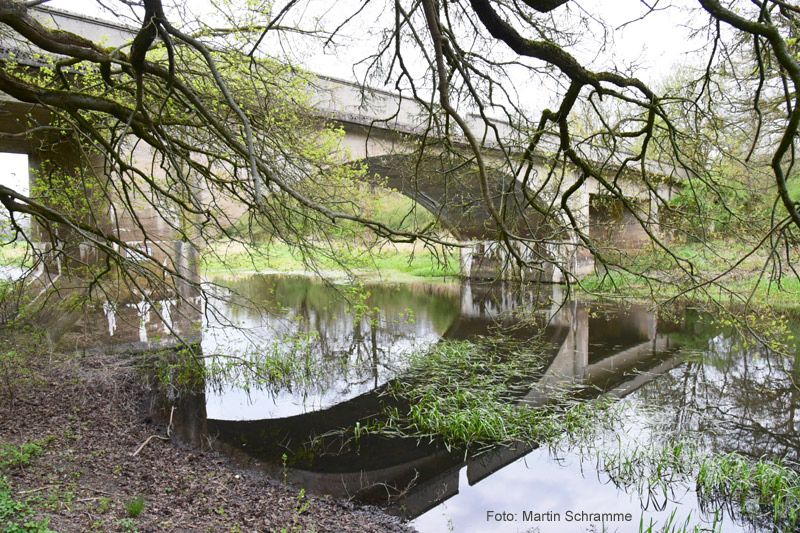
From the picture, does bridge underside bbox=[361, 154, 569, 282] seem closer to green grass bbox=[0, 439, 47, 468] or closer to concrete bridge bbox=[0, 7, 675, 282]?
concrete bridge bbox=[0, 7, 675, 282]

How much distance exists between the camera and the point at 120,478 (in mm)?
3719

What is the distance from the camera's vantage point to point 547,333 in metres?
9.99

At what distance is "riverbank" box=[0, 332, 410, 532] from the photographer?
119 inches

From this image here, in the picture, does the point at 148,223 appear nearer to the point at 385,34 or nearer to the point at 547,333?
the point at 385,34

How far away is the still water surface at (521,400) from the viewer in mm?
3963

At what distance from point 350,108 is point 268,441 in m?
6.92

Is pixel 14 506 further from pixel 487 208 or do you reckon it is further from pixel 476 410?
pixel 476 410

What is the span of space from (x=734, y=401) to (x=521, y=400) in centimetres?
229

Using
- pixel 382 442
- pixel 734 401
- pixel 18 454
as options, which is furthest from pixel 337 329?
pixel 18 454

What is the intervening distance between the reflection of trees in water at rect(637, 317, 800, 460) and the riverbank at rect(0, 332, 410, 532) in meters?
3.20

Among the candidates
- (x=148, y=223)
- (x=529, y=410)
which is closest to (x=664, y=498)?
(x=529, y=410)

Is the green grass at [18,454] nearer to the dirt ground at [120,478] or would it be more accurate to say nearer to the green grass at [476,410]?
the dirt ground at [120,478]

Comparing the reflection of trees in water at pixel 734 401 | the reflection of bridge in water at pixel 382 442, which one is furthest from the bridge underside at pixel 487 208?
the reflection of trees in water at pixel 734 401

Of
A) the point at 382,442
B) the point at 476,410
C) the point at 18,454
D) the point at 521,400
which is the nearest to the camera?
the point at 18,454
